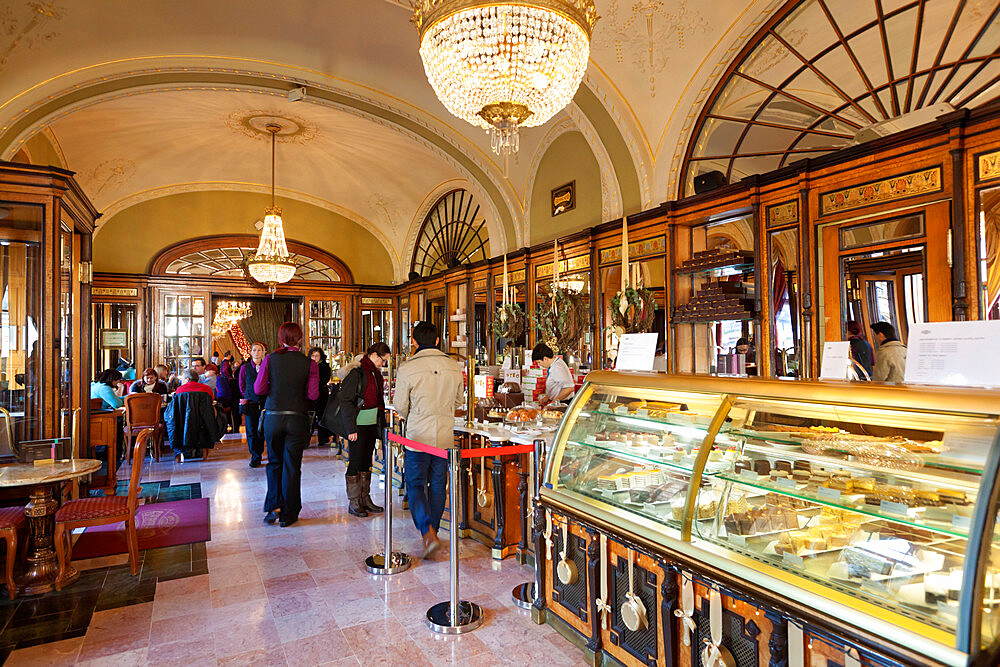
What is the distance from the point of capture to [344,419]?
17.1 feet

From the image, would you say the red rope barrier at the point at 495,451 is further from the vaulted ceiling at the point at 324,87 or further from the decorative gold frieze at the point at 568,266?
the decorative gold frieze at the point at 568,266

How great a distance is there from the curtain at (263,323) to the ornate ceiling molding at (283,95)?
27.7ft

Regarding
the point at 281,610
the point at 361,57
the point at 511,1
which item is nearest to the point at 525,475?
the point at 281,610

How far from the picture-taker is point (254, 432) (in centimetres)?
814

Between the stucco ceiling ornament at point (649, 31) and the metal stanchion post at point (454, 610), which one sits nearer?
the metal stanchion post at point (454, 610)

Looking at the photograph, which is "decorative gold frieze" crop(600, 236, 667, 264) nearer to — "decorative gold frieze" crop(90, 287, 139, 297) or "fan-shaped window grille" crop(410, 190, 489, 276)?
"fan-shaped window grille" crop(410, 190, 489, 276)

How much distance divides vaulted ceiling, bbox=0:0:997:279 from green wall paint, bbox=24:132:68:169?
0.20 meters

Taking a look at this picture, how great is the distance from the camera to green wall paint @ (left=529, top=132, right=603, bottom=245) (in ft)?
25.0

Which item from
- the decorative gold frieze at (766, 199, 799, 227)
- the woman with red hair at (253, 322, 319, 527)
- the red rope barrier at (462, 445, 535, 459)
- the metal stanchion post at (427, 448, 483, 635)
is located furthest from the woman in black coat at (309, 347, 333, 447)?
the decorative gold frieze at (766, 199, 799, 227)

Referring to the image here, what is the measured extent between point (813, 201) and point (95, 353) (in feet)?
39.7

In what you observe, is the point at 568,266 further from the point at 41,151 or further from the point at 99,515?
the point at 41,151

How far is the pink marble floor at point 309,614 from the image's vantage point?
3.01 metres

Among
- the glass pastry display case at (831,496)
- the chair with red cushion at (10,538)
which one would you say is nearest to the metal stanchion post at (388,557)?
the glass pastry display case at (831,496)

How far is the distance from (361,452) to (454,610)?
250 centimetres
